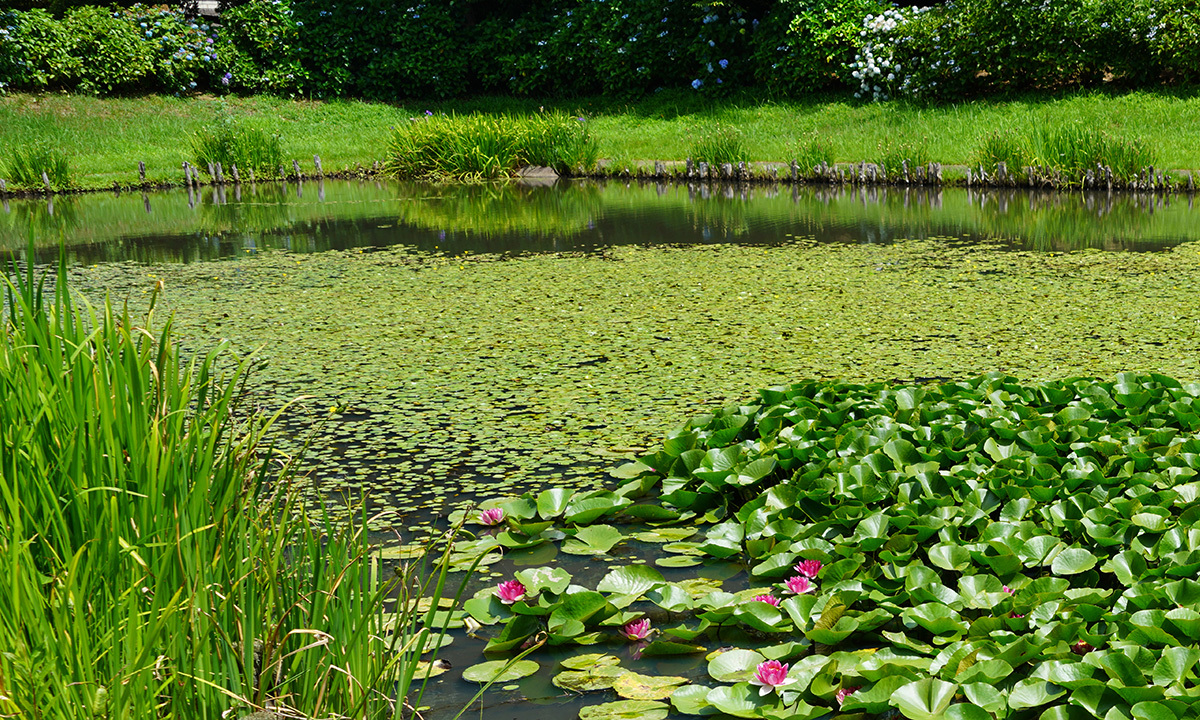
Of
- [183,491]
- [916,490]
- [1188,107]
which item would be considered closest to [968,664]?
[916,490]

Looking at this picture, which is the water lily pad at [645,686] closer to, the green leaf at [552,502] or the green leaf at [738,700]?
the green leaf at [738,700]

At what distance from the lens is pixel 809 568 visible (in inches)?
109

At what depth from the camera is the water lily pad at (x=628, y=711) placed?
2.26m

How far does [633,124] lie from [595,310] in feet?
34.5

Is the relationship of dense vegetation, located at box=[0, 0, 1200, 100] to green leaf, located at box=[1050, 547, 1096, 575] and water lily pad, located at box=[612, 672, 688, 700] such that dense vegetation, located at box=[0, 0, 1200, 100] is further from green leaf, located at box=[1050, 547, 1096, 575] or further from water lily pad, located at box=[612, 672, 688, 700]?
water lily pad, located at box=[612, 672, 688, 700]

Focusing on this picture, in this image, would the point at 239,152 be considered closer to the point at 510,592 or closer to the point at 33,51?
the point at 33,51

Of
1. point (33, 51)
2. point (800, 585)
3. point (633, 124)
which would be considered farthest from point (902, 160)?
point (33, 51)

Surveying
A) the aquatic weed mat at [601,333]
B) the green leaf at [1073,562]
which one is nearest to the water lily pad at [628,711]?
the green leaf at [1073,562]

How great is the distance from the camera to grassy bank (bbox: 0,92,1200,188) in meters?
11.7

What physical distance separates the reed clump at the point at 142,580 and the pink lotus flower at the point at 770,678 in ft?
2.40

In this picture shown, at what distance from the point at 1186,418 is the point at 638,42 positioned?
49.7 ft

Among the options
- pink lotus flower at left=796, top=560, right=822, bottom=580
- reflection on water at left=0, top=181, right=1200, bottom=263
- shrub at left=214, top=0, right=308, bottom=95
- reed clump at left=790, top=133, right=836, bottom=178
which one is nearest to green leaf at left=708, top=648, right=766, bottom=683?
pink lotus flower at left=796, top=560, right=822, bottom=580

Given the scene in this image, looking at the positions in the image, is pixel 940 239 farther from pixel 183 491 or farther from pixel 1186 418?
pixel 183 491

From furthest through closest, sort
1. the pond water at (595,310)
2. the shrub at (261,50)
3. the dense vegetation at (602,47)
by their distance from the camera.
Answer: the shrub at (261,50) → the dense vegetation at (602,47) → the pond water at (595,310)
